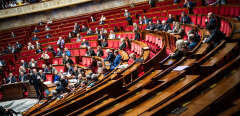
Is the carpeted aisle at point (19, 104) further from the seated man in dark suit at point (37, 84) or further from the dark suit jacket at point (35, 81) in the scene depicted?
the dark suit jacket at point (35, 81)

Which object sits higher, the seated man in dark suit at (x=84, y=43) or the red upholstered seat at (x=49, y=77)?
the seated man in dark suit at (x=84, y=43)

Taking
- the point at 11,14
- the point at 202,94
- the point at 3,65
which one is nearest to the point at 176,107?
the point at 202,94

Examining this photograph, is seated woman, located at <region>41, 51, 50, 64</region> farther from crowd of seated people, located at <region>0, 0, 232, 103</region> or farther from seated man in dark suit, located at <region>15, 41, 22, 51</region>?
seated man in dark suit, located at <region>15, 41, 22, 51</region>

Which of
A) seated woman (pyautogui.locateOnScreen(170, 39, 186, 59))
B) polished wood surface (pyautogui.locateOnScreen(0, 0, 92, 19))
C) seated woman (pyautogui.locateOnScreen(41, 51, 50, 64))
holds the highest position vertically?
polished wood surface (pyautogui.locateOnScreen(0, 0, 92, 19))

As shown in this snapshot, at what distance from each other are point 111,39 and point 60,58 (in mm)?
1576

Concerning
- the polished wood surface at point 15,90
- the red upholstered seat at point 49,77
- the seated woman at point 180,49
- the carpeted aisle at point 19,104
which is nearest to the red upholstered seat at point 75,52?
the red upholstered seat at point 49,77

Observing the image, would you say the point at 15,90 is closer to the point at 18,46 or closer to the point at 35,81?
the point at 35,81

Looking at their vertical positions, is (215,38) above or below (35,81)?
above

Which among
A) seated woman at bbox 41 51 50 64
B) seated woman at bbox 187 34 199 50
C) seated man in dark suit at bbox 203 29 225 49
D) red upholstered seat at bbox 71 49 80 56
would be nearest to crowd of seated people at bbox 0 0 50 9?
seated woman at bbox 41 51 50 64

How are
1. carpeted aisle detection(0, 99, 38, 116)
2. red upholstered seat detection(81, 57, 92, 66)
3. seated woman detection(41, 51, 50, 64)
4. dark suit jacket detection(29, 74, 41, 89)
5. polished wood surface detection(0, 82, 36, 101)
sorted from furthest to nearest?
seated woman detection(41, 51, 50, 64), red upholstered seat detection(81, 57, 92, 66), polished wood surface detection(0, 82, 36, 101), dark suit jacket detection(29, 74, 41, 89), carpeted aisle detection(0, 99, 38, 116)

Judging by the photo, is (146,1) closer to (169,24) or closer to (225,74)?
(169,24)

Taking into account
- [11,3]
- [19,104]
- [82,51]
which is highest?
[11,3]

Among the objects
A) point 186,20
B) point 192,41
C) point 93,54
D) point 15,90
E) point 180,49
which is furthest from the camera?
point 93,54

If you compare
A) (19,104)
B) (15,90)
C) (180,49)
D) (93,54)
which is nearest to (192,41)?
(180,49)
